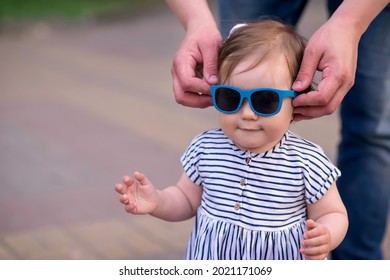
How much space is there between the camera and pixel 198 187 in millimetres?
2557

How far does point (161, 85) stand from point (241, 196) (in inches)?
195

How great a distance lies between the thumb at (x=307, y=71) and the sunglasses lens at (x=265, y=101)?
7cm

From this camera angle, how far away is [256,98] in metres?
2.23

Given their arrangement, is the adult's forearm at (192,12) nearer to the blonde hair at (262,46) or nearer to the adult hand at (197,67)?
the adult hand at (197,67)

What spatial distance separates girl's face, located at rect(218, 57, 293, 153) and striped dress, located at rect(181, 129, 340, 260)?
10cm

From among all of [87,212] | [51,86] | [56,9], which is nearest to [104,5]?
[56,9]

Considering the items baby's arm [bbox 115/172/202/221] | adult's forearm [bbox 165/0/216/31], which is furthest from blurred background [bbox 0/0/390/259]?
adult's forearm [bbox 165/0/216/31]

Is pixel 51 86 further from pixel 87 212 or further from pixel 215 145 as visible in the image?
pixel 215 145

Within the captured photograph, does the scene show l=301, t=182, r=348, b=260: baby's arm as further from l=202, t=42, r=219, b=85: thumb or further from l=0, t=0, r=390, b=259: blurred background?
l=0, t=0, r=390, b=259: blurred background

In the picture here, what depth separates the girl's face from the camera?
2264 mm

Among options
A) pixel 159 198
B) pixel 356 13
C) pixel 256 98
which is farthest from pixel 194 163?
pixel 356 13

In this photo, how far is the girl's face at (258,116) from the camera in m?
2.26

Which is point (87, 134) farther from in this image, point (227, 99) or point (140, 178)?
point (227, 99)

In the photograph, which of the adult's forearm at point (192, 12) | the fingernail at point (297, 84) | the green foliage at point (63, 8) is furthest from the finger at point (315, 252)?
the green foliage at point (63, 8)
